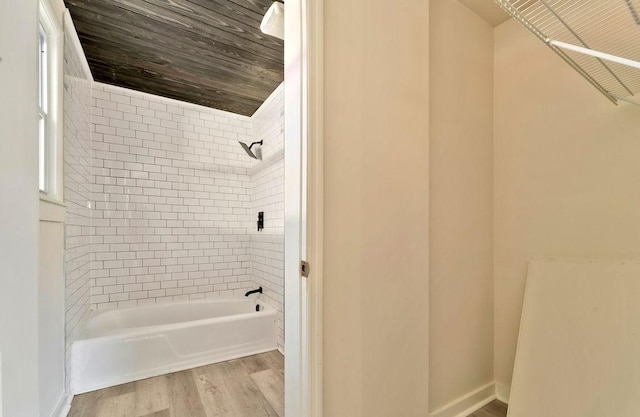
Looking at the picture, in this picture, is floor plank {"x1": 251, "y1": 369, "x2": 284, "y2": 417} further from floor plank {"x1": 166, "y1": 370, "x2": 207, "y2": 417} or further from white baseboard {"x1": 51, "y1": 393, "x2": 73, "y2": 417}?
white baseboard {"x1": 51, "y1": 393, "x2": 73, "y2": 417}

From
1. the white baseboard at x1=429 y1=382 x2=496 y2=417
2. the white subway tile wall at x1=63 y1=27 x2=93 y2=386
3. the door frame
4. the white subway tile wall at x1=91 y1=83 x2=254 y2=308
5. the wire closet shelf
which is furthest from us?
the white subway tile wall at x1=91 y1=83 x2=254 y2=308

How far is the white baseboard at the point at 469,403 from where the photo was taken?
1.53 metres

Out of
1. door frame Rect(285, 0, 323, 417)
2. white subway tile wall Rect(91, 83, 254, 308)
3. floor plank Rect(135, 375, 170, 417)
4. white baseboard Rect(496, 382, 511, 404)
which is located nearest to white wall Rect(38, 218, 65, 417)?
floor plank Rect(135, 375, 170, 417)

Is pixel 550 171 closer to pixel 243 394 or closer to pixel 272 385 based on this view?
pixel 272 385

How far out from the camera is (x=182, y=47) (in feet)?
7.13

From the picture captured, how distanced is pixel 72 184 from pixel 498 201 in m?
3.10

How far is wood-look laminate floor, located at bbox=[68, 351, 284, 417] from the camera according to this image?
1.71 metres

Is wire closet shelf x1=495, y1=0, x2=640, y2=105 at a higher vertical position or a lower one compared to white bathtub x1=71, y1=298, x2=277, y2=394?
higher

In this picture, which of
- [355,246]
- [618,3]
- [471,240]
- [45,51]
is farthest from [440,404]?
[45,51]

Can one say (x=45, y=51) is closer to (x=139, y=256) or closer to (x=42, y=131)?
(x=42, y=131)

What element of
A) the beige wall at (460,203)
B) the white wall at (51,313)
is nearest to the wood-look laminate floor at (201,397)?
the white wall at (51,313)

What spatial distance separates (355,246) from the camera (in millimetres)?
1174

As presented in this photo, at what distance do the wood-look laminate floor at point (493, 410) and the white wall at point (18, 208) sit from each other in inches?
81.8

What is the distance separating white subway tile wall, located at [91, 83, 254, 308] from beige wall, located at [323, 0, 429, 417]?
2482 mm
